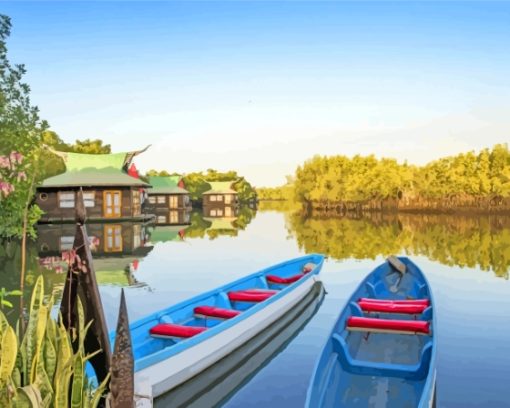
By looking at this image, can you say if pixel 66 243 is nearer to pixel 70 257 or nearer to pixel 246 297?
pixel 246 297

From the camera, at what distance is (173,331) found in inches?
326

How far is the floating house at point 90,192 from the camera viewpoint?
37719 millimetres

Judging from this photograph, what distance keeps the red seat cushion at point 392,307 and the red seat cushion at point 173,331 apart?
3.39m

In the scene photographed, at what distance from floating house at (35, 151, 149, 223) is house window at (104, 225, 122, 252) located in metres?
5.40

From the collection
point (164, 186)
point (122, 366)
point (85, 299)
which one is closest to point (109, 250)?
point (85, 299)

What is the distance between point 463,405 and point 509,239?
24215 mm

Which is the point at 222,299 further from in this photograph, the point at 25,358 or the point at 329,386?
the point at 25,358

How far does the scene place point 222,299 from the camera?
11273mm

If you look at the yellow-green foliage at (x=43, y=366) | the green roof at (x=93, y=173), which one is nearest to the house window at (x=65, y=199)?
the green roof at (x=93, y=173)

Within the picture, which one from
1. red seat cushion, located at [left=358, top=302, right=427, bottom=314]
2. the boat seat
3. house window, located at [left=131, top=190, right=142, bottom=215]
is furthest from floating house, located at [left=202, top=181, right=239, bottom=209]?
the boat seat

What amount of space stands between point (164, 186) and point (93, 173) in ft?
78.4

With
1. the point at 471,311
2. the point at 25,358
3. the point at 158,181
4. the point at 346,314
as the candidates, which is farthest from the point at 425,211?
the point at 25,358

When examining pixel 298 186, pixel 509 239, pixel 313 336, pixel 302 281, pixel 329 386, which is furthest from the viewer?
pixel 298 186

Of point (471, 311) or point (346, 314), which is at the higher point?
point (346, 314)
